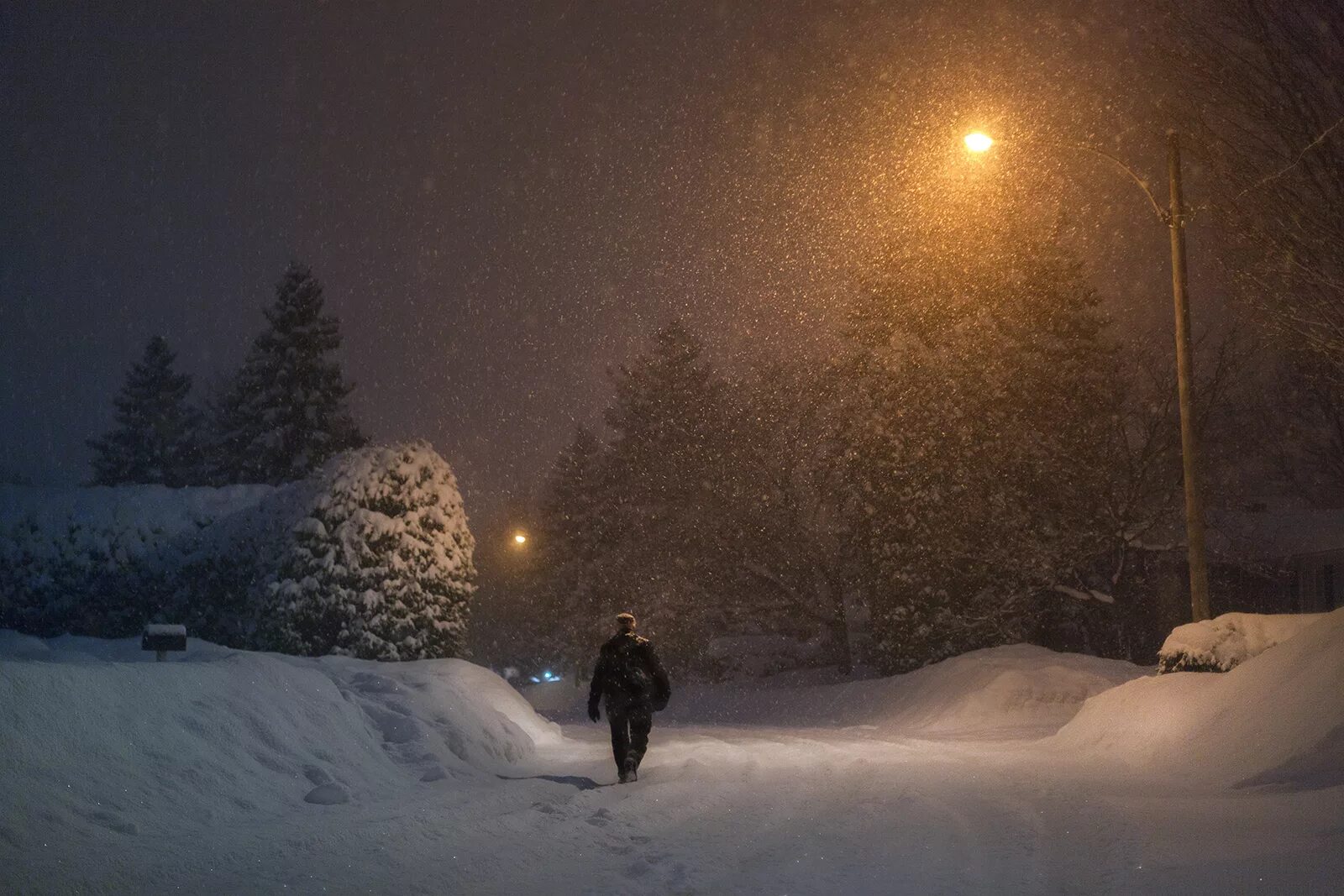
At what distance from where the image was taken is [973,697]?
2312cm

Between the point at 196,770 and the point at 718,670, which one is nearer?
the point at 196,770

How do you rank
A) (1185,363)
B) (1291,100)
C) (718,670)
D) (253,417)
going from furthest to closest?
(253,417) < (718,670) < (1185,363) < (1291,100)

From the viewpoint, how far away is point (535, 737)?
1933 centimetres

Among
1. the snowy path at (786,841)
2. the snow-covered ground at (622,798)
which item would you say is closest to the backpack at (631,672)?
the snow-covered ground at (622,798)

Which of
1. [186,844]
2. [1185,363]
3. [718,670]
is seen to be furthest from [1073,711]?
[718,670]

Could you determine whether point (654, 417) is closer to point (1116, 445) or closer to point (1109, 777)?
point (1116, 445)

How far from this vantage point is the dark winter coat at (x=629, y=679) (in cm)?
1262

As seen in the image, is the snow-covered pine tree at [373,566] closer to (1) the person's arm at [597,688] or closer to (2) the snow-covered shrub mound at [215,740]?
(2) the snow-covered shrub mound at [215,740]

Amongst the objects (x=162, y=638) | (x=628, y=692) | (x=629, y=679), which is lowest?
(x=628, y=692)

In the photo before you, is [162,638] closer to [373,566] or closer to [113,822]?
[113,822]

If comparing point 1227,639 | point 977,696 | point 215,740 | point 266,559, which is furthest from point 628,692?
point 266,559

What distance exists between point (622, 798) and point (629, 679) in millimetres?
2013

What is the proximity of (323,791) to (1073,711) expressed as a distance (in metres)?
15.0

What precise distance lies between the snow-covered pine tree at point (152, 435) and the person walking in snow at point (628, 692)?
6126 cm
